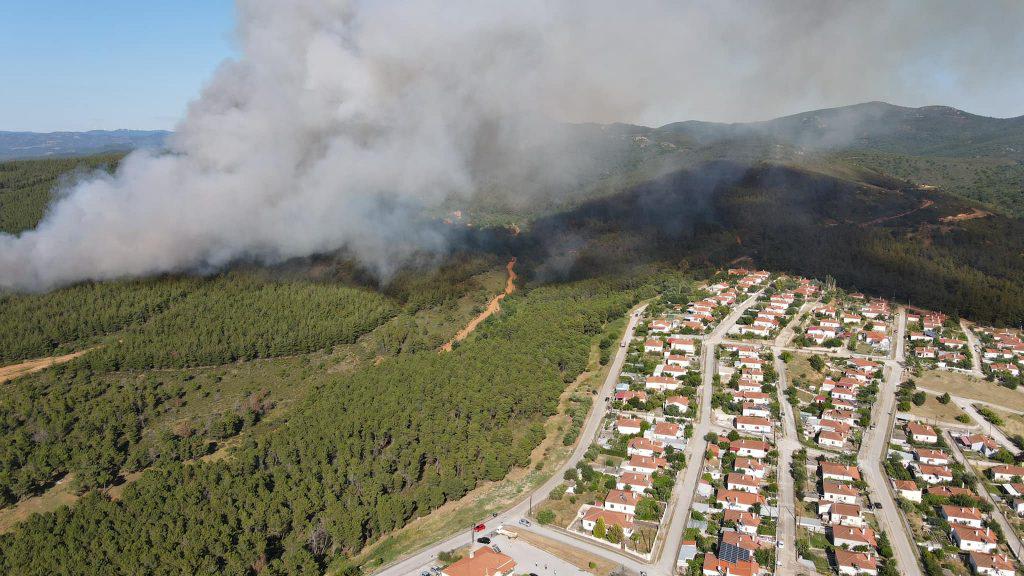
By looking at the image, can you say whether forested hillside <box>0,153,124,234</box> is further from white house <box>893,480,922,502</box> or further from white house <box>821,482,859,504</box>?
white house <box>893,480,922,502</box>

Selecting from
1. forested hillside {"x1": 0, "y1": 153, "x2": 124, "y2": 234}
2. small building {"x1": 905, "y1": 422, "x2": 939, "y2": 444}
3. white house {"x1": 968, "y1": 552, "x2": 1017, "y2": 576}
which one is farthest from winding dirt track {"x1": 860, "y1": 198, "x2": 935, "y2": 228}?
forested hillside {"x1": 0, "y1": 153, "x2": 124, "y2": 234}

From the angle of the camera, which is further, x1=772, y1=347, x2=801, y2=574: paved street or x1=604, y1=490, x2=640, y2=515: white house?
x1=604, y1=490, x2=640, y2=515: white house

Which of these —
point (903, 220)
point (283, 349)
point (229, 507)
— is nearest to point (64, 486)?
point (229, 507)

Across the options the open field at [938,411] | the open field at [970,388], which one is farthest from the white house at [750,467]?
the open field at [970,388]

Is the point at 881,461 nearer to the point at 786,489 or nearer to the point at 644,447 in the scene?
the point at 786,489

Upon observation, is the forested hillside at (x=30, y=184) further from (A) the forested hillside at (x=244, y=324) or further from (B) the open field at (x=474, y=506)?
(B) the open field at (x=474, y=506)

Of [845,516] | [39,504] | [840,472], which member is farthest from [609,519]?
[39,504]
